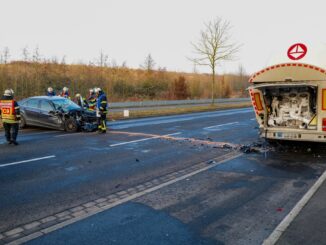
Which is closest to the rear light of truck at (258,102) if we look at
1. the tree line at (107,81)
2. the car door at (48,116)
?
the car door at (48,116)

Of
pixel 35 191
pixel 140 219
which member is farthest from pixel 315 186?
pixel 35 191

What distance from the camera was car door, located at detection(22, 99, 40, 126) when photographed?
48.6 ft

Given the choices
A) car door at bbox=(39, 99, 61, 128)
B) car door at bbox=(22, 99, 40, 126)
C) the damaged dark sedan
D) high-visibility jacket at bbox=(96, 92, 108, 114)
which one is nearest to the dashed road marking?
high-visibility jacket at bbox=(96, 92, 108, 114)

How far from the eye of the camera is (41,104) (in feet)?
48.6

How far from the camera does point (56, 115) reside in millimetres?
14305

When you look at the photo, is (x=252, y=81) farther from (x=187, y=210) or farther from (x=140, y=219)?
(x=140, y=219)

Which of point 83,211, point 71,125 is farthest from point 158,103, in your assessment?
point 83,211

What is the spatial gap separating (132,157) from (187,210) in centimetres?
406

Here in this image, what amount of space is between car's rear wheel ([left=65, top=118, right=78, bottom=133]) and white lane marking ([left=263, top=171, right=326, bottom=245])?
33.1 ft

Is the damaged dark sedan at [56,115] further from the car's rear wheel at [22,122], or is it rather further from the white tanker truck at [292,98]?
the white tanker truck at [292,98]

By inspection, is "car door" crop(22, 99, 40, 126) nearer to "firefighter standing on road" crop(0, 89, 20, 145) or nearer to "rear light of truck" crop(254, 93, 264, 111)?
"firefighter standing on road" crop(0, 89, 20, 145)

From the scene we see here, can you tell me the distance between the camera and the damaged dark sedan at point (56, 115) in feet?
46.7

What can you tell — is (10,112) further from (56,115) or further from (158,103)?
(158,103)

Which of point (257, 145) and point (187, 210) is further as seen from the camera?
point (257, 145)
